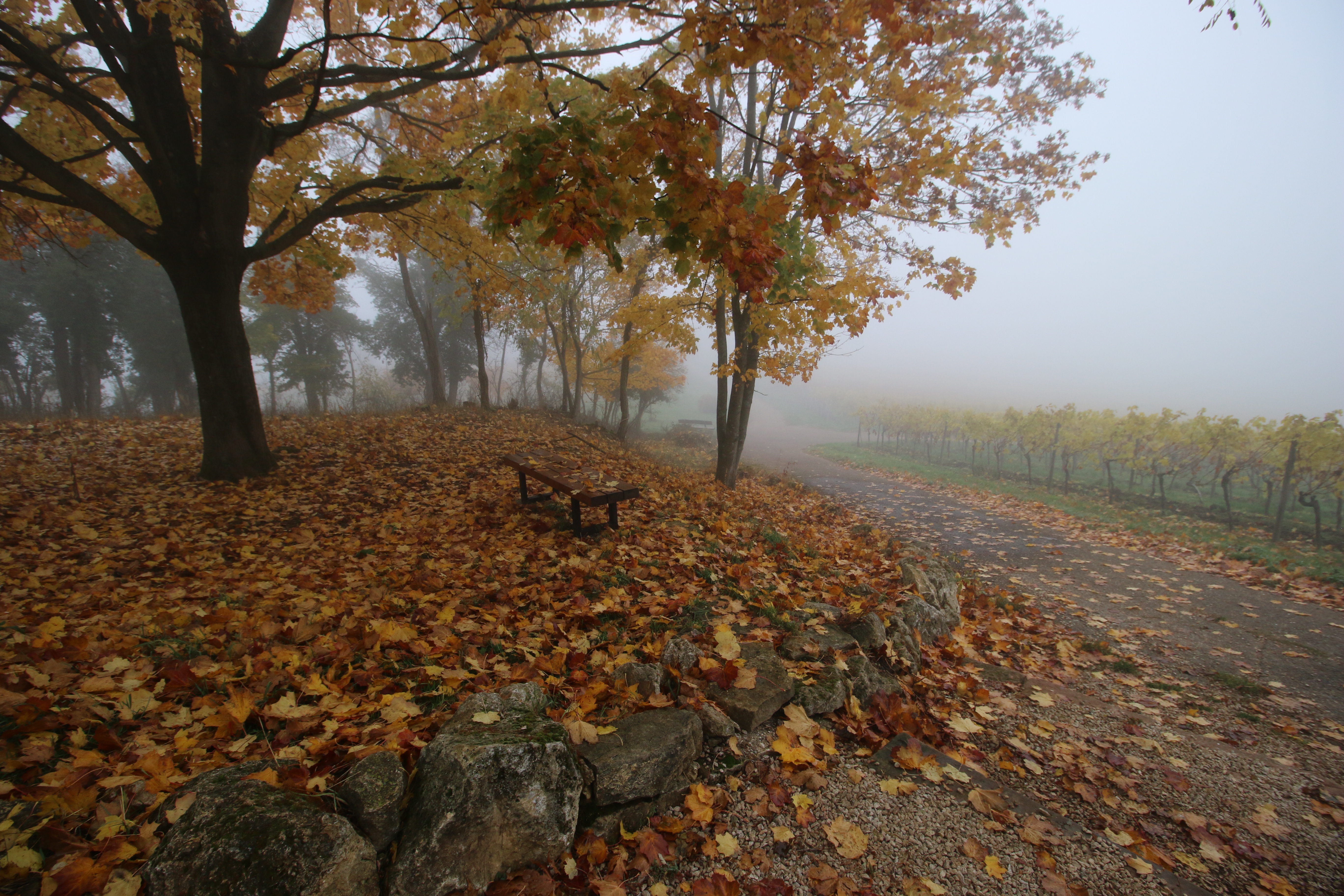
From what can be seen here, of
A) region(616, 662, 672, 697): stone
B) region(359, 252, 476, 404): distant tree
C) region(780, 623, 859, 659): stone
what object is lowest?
region(780, 623, 859, 659): stone

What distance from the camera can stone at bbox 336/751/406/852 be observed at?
1702 mm

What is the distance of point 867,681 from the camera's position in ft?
10.2

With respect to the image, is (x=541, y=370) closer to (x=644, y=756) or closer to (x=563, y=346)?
(x=563, y=346)

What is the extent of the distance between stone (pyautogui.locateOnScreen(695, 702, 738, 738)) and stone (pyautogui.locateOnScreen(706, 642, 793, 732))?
7 centimetres

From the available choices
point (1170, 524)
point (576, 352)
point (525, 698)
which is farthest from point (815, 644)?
point (576, 352)

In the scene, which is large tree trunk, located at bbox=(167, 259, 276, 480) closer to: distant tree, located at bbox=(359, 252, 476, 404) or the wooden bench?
the wooden bench

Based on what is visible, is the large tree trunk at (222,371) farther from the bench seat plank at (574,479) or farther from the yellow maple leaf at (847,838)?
the yellow maple leaf at (847,838)

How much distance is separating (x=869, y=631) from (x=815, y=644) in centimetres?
55

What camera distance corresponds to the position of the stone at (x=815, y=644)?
319 centimetres

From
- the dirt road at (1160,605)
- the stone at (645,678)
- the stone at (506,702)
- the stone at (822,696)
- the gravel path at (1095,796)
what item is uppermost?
the stone at (506,702)

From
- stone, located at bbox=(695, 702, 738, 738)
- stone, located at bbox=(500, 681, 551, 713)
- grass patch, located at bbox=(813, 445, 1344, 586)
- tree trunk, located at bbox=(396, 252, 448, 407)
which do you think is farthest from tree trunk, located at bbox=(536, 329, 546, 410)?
stone, located at bbox=(695, 702, 738, 738)

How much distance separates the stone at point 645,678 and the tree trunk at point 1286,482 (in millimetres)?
16009

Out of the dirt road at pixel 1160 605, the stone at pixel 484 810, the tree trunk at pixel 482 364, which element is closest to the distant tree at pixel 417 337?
the tree trunk at pixel 482 364

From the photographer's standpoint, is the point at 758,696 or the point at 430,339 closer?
the point at 758,696
